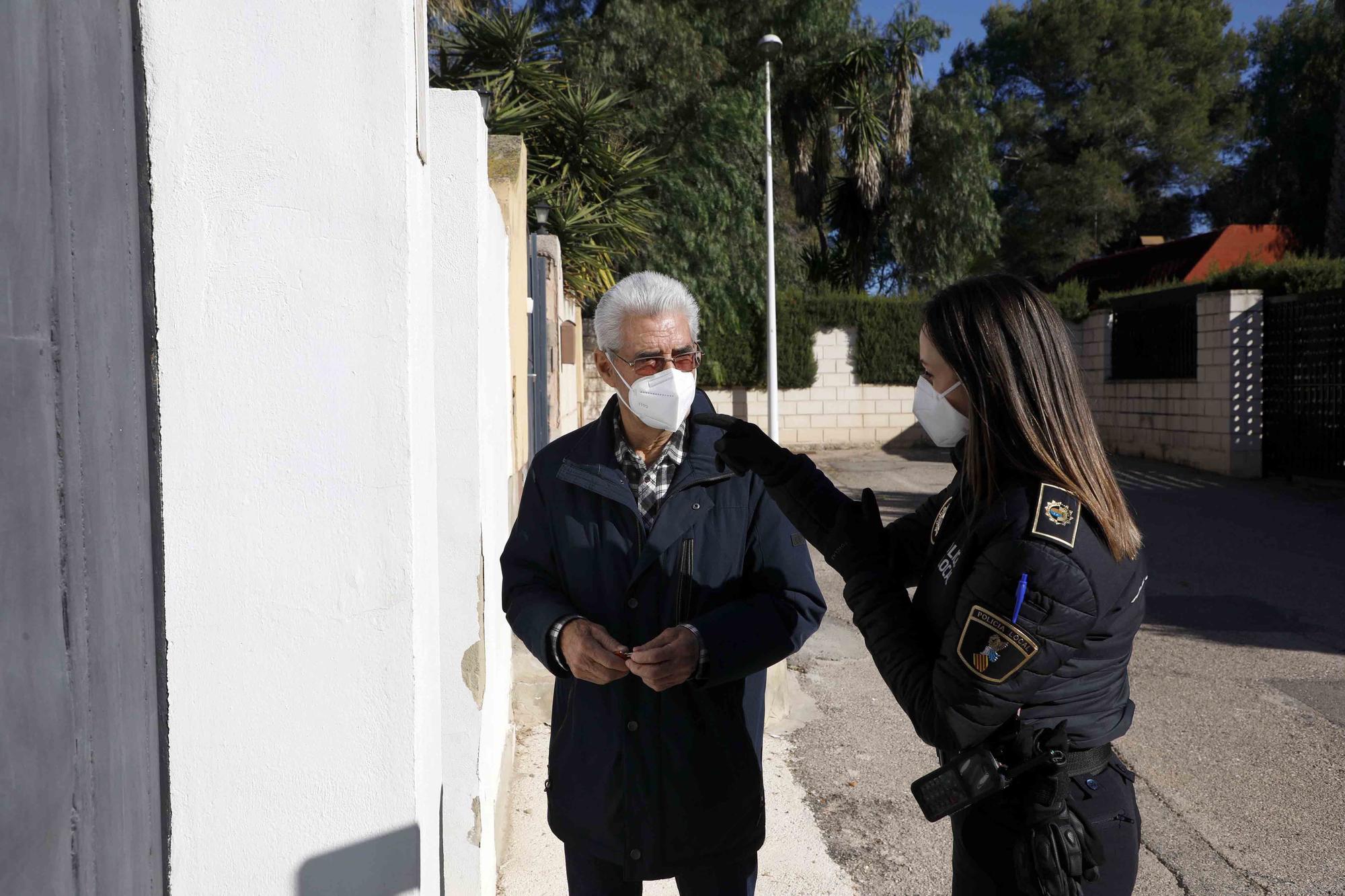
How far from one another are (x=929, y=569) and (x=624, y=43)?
18209 millimetres

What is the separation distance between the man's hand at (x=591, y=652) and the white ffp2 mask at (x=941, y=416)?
730 mm

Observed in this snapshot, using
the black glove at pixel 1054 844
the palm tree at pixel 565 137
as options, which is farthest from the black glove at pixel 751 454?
the palm tree at pixel 565 137

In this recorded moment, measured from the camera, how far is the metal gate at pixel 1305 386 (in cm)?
1140

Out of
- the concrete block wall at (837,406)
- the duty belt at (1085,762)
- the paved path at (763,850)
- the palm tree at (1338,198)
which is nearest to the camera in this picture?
the duty belt at (1085,762)

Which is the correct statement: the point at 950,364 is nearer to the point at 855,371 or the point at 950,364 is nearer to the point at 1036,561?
the point at 1036,561

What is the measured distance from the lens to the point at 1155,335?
14.7 meters

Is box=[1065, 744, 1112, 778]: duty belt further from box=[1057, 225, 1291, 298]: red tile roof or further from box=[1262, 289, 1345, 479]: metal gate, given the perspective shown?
box=[1057, 225, 1291, 298]: red tile roof

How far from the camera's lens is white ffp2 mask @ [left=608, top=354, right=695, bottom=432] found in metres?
2.13

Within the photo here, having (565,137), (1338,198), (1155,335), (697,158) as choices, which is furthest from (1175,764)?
(1338,198)

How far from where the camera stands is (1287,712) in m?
4.78

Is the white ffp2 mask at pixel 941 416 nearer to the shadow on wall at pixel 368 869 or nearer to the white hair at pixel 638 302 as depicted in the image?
the white hair at pixel 638 302

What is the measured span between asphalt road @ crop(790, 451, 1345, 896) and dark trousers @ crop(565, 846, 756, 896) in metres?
1.27

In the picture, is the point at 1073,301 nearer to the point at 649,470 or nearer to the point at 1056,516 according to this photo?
the point at 649,470

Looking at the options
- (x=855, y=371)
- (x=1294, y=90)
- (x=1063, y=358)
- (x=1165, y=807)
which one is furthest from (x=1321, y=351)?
(x=1294, y=90)
